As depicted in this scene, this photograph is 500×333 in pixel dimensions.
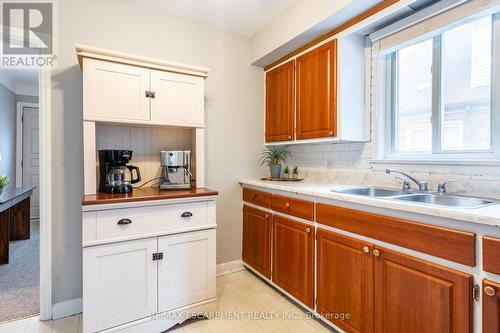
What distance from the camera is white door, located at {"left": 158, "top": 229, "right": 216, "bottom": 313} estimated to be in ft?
6.00

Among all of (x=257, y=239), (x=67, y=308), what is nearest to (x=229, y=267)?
(x=257, y=239)

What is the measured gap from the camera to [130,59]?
1.92 meters

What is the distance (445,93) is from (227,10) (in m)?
1.87

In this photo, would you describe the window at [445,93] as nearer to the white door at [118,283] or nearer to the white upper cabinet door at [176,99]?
the white upper cabinet door at [176,99]

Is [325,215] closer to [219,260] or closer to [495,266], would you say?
[495,266]

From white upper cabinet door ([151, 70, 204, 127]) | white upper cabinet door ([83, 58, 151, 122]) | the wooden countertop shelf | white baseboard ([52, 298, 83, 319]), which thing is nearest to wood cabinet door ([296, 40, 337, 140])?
white upper cabinet door ([151, 70, 204, 127])

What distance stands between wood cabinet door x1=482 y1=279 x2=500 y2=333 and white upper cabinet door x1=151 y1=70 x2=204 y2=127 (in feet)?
6.51

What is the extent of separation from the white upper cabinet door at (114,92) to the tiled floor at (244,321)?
1511 millimetres

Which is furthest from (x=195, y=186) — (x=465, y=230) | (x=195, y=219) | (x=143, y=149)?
(x=465, y=230)

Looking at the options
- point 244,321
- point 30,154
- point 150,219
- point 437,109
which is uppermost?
point 437,109

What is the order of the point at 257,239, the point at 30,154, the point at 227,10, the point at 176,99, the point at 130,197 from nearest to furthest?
the point at 130,197, the point at 176,99, the point at 227,10, the point at 257,239, the point at 30,154

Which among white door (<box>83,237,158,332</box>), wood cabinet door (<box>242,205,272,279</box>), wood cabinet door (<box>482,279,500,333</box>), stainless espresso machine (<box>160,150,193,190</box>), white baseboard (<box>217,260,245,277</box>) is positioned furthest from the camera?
white baseboard (<box>217,260,245,277</box>)

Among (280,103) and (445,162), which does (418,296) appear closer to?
(445,162)

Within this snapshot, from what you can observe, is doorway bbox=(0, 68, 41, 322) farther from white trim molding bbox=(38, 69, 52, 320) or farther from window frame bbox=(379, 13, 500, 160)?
window frame bbox=(379, 13, 500, 160)
